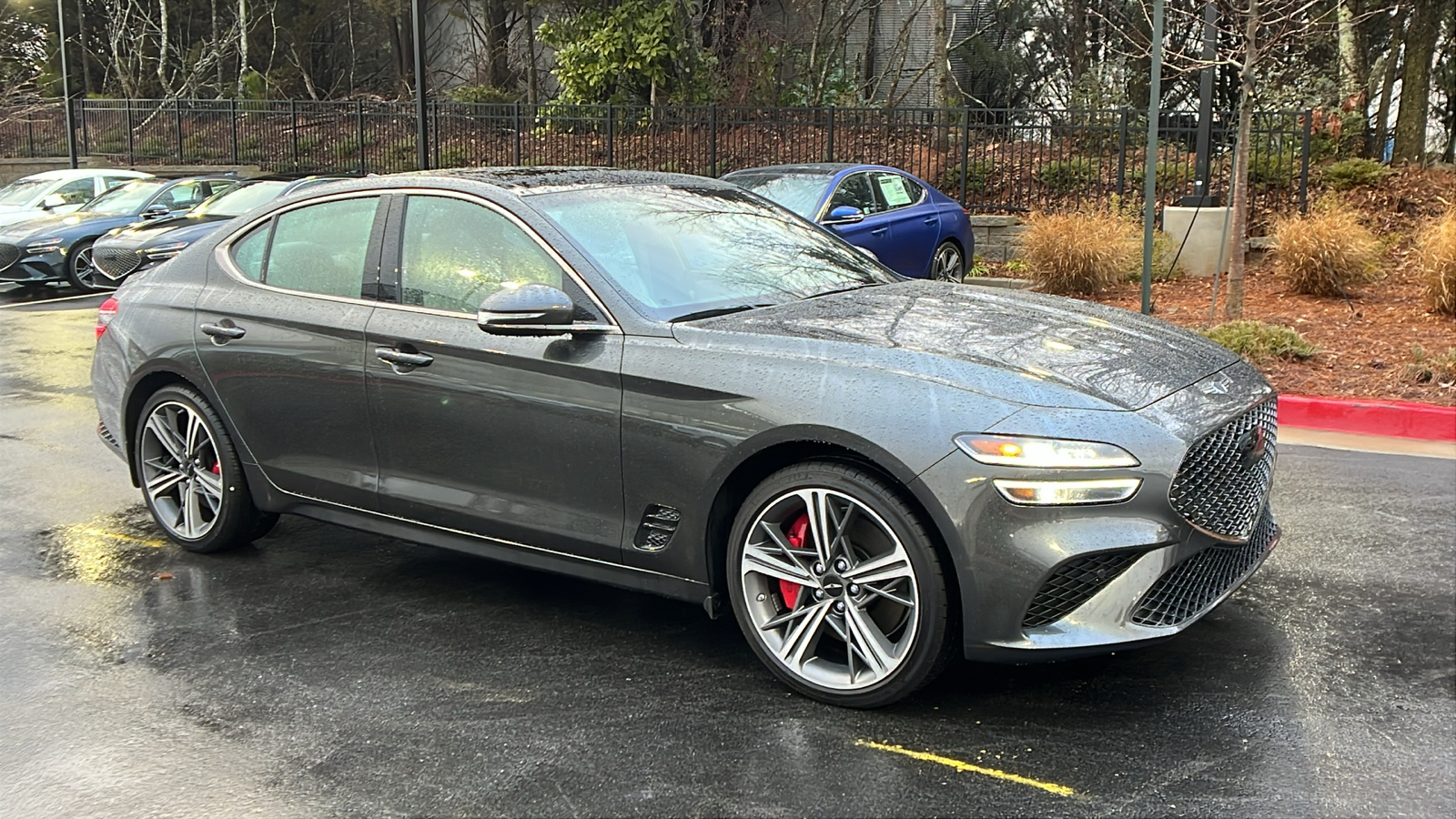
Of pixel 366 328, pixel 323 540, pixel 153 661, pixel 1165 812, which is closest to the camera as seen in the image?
pixel 1165 812

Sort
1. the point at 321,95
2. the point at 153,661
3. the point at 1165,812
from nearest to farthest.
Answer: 1. the point at 1165,812
2. the point at 153,661
3. the point at 321,95

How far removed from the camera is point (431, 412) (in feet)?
15.1

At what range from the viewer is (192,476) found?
220 inches

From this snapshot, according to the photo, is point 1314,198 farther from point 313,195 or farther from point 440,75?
point 440,75

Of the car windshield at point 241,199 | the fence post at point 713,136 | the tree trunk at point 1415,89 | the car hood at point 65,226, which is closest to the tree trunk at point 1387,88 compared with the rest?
the tree trunk at point 1415,89

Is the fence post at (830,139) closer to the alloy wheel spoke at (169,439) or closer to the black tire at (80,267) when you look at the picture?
the black tire at (80,267)

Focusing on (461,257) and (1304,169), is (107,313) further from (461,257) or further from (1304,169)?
(1304,169)

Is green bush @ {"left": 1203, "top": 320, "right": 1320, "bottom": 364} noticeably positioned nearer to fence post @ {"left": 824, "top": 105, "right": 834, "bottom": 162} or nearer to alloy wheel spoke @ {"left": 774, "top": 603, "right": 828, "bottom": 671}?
alloy wheel spoke @ {"left": 774, "top": 603, "right": 828, "bottom": 671}

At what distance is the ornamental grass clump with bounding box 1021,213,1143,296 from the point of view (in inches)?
522

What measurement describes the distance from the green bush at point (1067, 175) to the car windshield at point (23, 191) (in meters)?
15.3

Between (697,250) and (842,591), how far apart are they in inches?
58.3

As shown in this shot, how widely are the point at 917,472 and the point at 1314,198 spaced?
1556cm

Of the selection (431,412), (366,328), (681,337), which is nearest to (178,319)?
(366,328)

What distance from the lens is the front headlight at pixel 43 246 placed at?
54.3 feet
